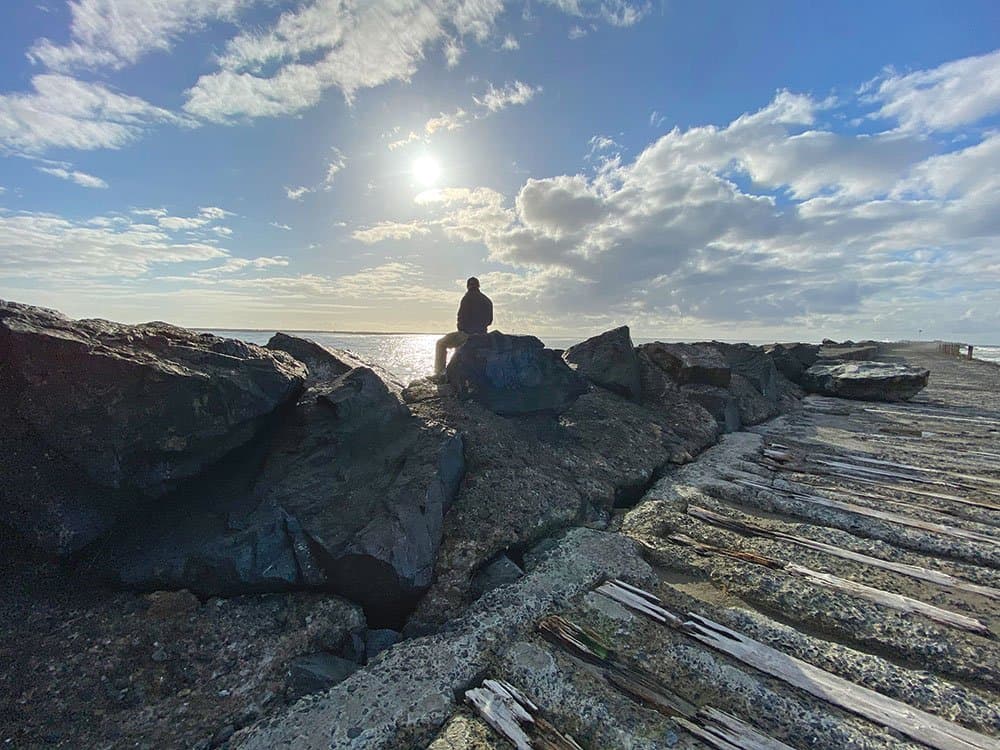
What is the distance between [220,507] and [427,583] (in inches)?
93.7

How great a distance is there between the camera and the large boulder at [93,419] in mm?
3793

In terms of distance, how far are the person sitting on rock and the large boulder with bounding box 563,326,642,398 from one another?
2.65 m

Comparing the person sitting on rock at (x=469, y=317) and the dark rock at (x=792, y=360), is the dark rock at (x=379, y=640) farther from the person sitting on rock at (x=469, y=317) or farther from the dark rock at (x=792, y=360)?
the dark rock at (x=792, y=360)

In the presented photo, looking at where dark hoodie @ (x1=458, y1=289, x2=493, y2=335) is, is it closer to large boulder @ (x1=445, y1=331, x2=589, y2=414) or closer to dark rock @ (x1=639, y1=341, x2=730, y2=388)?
large boulder @ (x1=445, y1=331, x2=589, y2=414)

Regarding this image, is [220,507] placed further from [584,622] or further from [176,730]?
[584,622]

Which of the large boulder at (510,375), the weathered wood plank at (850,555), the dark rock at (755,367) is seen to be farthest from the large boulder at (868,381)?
the weathered wood plank at (850,555)

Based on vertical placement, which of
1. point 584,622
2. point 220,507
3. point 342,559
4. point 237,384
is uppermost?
point 237,384

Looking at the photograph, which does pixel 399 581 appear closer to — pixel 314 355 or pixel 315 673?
pixel 315 673

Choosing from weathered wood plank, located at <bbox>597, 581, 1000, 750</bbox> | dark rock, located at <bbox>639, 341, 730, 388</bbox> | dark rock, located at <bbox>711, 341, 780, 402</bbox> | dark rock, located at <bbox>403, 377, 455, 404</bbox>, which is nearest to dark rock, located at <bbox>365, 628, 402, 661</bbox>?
weathered wood plank, located at <bbox>597, 581, 1000, 750</bbox>

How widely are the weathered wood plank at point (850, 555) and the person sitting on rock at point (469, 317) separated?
7.34 m

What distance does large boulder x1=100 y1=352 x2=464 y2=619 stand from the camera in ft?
13.4

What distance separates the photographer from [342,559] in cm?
424

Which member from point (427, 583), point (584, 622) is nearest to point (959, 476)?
point (584, 622)

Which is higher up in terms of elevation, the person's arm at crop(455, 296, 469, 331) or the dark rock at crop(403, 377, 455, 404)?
the person's arm at crop(455, 296, 469, 331)
